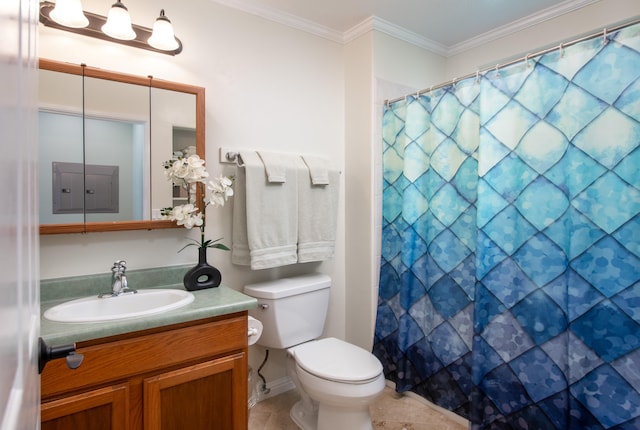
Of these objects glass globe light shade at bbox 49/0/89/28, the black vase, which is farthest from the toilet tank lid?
glass globe light shade at bbox 49/0/89/28

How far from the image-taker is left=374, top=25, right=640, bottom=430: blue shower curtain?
142 cm

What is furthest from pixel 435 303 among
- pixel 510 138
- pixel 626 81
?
pixel 626 81

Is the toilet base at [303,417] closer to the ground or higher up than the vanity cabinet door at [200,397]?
closer to the ground

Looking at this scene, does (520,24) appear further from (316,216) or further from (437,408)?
(437,408)

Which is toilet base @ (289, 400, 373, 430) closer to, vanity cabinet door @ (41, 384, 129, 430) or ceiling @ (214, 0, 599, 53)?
vanity cabinet door @ (41, 384, 129, 430)

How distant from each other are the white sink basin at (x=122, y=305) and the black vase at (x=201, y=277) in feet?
0.20

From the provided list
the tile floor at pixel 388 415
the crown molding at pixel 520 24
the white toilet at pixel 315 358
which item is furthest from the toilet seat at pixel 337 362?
the crown molding at pixel 520 24

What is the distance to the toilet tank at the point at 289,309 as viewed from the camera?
196 cm

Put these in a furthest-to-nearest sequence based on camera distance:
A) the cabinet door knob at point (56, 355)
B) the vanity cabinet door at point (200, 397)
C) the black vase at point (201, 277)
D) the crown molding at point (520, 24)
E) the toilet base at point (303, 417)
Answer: the crown molding at point (520, 24)
the toilet base at point (303, 417)
the black vase at point (201, 277)
the vanity cabinet door at point (200, 397)
the cabinet door knob at point (56, 355)

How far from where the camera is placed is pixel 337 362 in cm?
179

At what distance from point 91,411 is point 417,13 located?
8.19 ft

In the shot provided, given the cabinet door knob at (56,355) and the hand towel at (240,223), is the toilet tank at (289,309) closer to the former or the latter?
the hand towel at (240,223)

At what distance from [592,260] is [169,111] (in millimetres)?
1975

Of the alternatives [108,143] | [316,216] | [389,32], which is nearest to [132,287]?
[108,143]
